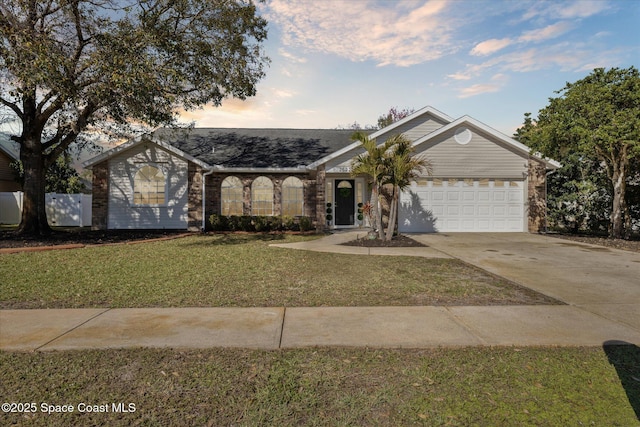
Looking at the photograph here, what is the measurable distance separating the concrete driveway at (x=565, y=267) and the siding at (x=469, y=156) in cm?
329

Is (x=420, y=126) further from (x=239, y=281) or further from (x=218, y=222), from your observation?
(x=239, y=281)

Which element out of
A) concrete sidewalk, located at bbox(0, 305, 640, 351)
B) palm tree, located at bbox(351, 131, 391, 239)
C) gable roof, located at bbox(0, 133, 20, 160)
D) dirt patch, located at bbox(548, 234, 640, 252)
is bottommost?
concrete sidewalk, located at bbox(0, 305, 640, 351)

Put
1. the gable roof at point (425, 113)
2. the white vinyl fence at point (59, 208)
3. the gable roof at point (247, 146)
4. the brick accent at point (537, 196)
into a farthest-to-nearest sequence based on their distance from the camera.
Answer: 1. the white vinyl fence at point (59, 208)
2. the gable roof at point (425, 113)
3. the gable roof at point (247, 146)
4. the brick accent at point (537, 196)

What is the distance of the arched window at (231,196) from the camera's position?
17.3 meters

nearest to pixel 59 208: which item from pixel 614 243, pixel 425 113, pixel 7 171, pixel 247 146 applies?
pixel 7 171

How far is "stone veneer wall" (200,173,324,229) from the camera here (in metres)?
17.1

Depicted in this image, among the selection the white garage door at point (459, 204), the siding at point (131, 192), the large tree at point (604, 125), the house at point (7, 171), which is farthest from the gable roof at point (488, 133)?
the house at point (7, 171)

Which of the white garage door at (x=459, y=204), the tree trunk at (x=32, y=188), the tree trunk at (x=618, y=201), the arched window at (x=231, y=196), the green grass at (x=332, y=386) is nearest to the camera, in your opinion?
the green grass at (x=332, y=386)

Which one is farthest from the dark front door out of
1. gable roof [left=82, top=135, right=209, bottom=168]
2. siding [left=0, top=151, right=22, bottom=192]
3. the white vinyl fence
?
siding [left=0, top=151, right=22, bottom=192]

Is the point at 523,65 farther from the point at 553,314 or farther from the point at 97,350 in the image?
the point at 97,350

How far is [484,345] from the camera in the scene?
3852mm

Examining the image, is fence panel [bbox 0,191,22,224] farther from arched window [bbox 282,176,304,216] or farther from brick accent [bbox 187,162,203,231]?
arched window [bbox 282,176,304,216]

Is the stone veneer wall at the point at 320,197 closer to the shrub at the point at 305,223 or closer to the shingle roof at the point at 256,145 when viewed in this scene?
the shrub at the point at 305,223

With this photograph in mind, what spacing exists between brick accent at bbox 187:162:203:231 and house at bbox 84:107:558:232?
0.05 meters
